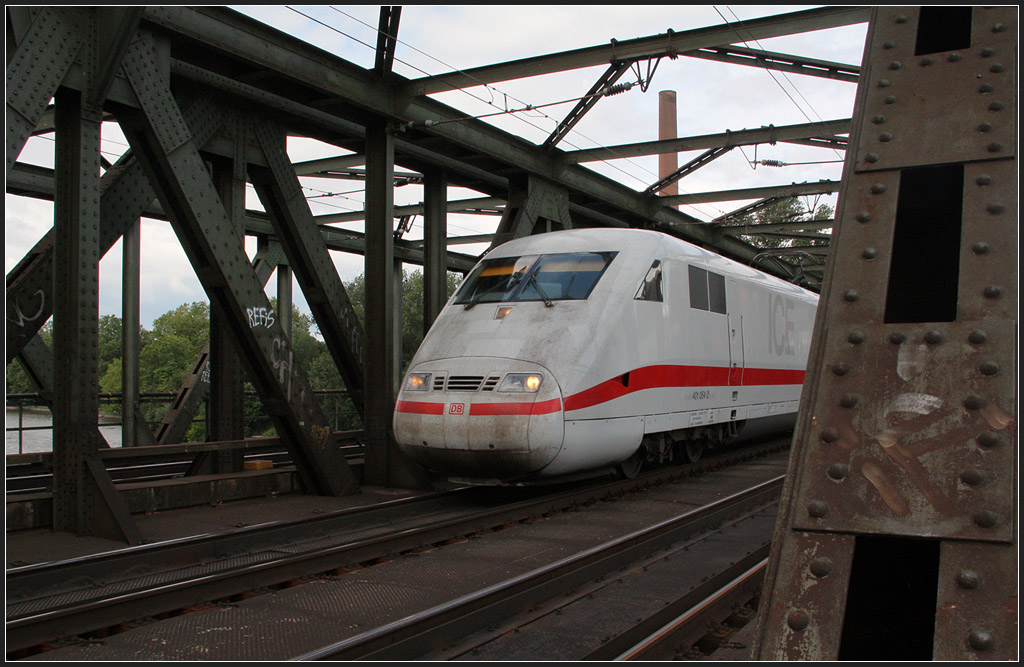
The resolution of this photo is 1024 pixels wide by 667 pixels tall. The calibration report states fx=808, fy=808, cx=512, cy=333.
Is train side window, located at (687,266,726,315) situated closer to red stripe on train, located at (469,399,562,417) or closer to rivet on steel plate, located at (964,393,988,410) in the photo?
red stripe on train, located at (469,399,562,417)

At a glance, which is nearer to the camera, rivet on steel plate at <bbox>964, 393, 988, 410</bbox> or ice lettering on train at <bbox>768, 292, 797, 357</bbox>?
rivet on steel plate at <bbox>964, 393, 988, 410</bbox>

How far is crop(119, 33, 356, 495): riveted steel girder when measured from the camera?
8.38m

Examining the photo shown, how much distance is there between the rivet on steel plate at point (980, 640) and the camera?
166cm

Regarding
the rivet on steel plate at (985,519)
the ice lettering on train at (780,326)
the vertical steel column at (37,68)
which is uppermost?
the vertical steel column at (37,68)

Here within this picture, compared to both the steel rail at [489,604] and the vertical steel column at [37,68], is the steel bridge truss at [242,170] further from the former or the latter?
the steel rail at [489,604]

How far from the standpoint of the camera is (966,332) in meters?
1.96

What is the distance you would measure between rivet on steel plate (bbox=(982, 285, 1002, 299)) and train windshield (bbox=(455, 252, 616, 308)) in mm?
7418

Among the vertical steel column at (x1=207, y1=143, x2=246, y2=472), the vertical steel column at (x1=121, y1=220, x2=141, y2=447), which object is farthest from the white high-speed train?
the vertical steel column at (x1=121, y1=220, x2=141, y2=447)

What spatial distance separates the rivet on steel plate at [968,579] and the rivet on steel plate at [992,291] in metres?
0.68

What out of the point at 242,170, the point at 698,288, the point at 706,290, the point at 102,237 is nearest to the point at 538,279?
the point at 698,288

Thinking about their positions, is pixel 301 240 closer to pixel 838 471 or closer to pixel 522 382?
pixel 522 382

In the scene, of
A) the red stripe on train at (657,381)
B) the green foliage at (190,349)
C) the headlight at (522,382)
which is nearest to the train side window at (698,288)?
the red stripe on train at (657,381)

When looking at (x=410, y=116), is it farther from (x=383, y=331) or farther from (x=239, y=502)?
(x=239, y=502)

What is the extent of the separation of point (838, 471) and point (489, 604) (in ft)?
12.0
